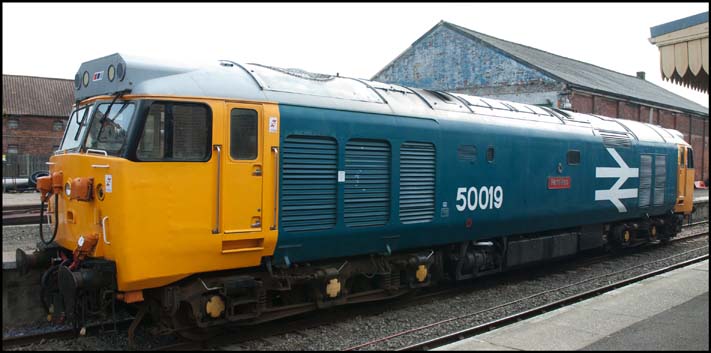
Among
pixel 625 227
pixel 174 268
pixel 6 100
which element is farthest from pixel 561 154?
pixel 6 100

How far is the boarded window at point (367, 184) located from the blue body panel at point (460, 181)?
0.08m

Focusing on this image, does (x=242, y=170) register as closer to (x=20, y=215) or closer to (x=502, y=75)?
(x=20, y=215)

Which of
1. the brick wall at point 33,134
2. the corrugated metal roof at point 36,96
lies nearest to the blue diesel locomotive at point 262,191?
the brick wall at point 33,134

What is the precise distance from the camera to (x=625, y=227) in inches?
574

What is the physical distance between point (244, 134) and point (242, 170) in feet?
1.35

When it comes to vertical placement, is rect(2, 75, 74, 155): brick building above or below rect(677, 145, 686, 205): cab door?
above

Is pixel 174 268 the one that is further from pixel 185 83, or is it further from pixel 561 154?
pixel 561 154

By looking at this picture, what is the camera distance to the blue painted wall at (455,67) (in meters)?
26.8

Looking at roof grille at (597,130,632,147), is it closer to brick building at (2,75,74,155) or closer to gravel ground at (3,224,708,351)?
gravel ground at (3,224,708,351)

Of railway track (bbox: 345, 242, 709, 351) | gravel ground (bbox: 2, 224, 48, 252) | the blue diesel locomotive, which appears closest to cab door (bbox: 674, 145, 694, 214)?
railway track (bbox: 345, 242, 709, 351)

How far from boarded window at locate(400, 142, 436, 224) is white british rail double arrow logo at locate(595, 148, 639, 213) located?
5.50 meters

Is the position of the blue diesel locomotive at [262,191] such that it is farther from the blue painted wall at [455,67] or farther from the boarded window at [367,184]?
the blue painted wall at [455,67]

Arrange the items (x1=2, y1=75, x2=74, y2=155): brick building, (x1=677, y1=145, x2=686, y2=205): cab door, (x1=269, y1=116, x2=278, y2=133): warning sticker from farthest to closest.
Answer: (x1=2, y1=75, x2=74, y2=155): brick building
(x1=677, y1=145, x2=686, y2=205): cab door
(x1=269, y1=116, x2=278, y2=133): warning sticker

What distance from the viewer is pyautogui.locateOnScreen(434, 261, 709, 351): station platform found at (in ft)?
21.1
